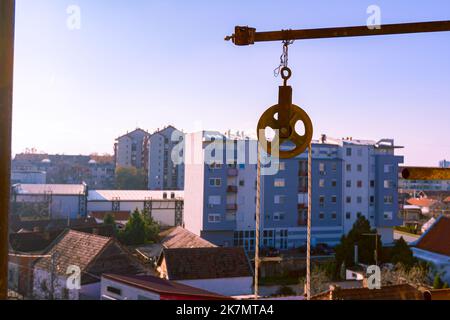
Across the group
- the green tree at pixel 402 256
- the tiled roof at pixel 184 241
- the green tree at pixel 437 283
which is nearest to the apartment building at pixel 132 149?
the tiled roof at pixel 184 241

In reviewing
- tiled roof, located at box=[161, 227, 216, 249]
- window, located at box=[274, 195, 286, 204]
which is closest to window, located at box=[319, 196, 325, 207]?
window, located at box=[274, 195, 286, 204]

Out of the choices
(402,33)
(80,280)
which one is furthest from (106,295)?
(402,33)

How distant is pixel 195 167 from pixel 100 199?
10.6m

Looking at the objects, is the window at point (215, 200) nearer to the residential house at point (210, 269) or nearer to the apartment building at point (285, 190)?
the apartment building at point (285, 190)

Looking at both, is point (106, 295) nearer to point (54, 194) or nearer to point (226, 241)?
point (226, 241)

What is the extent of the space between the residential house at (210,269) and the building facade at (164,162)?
28904 mm

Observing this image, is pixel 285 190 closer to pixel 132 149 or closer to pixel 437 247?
pixel 437 247

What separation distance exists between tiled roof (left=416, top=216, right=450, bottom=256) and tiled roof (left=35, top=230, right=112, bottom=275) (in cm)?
1329

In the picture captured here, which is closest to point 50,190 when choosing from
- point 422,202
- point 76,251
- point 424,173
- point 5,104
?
point 76,251

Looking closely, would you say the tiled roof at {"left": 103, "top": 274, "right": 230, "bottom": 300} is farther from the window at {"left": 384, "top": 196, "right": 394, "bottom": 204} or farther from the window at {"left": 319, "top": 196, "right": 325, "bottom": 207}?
the window at {"left": 384, "top": 196, "right": 394, "bottom": 204}

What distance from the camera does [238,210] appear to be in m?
22.4

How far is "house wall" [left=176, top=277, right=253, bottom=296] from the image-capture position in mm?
13578

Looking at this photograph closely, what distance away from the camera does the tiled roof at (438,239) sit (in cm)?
1867
